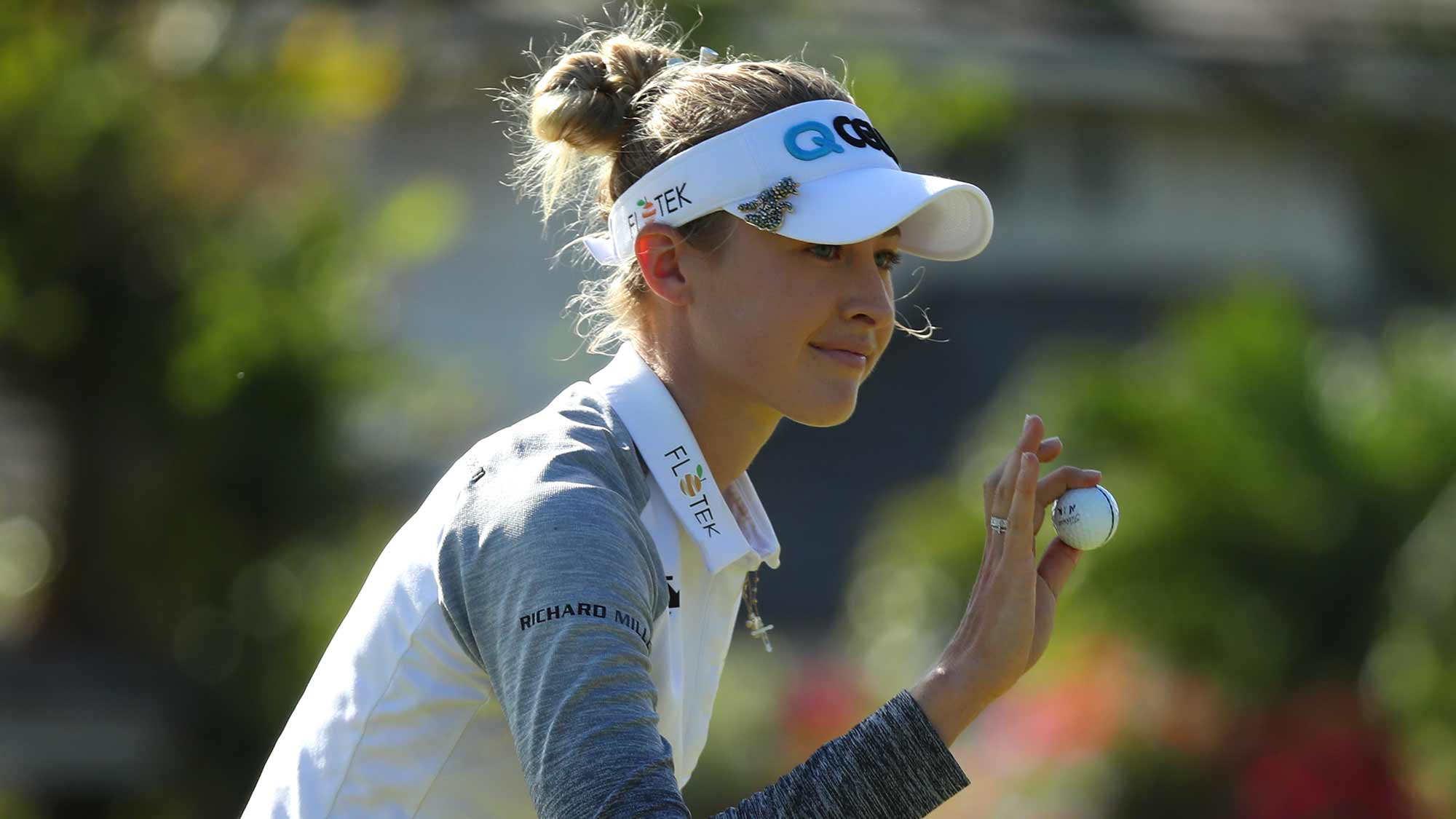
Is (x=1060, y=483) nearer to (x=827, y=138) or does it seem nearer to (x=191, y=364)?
(x=827, y=138)

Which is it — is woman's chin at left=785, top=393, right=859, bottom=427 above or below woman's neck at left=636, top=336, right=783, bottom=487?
below

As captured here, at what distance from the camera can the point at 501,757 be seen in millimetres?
→ 2203

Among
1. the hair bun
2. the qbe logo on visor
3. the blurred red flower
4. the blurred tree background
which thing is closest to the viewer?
the qbe logo on visor

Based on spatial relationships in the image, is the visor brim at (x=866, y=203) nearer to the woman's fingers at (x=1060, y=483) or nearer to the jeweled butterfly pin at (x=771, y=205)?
the jeweled butterfly pin at (x=771, y=205)

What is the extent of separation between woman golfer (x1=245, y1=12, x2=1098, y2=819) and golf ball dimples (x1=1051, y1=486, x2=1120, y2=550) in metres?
0.02

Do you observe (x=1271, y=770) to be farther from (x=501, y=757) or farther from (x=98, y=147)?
(x=98, y=147)

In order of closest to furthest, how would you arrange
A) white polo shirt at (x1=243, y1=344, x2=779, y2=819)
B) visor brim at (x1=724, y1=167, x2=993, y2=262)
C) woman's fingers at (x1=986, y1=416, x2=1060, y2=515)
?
white polo shirt at (x1=243, y1=344, x2=779, y2=819) < woman's fingers at (x1=986, y1=416, x2=1060, y2=515) < visor brim at (x1=724, y1=167, x2=993, y2=262)

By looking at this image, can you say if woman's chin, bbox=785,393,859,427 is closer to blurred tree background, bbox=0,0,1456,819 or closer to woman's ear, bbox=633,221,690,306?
woman's ear, bbox=633,221,690,306

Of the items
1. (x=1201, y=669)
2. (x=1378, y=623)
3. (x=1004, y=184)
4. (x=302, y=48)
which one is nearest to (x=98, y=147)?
(x=302, y=48)

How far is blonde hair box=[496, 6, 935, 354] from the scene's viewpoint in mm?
2496

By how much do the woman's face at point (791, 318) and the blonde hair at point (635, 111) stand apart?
0.07 meters

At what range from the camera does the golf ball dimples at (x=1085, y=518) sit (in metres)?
2.29

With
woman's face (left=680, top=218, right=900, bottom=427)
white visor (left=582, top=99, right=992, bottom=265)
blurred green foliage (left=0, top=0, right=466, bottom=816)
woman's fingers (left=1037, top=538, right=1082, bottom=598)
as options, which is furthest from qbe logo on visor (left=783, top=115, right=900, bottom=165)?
blurred green foliage (left=0, top=0, right=466, bottom=816)

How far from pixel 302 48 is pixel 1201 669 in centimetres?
514
